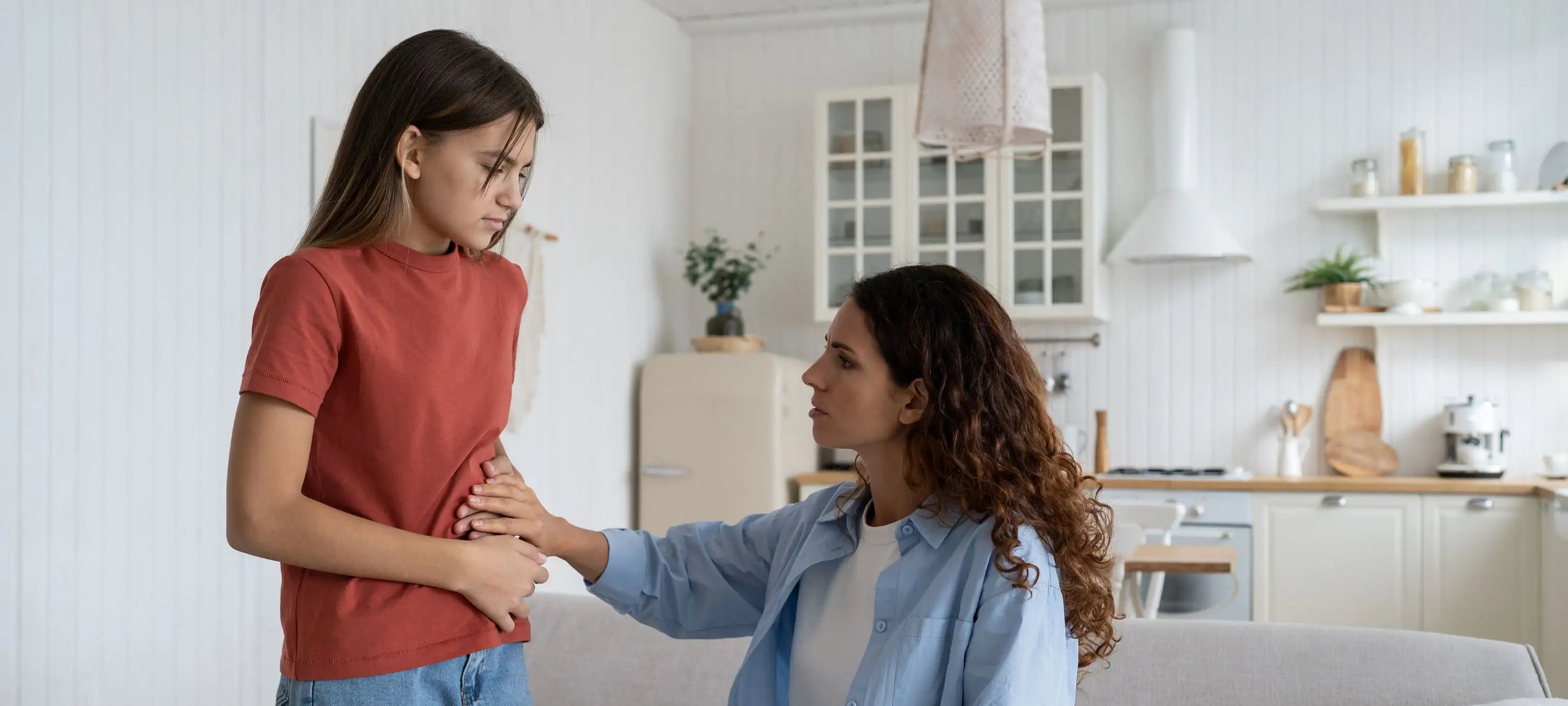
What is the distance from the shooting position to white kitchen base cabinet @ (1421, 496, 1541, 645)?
4230 millimetres

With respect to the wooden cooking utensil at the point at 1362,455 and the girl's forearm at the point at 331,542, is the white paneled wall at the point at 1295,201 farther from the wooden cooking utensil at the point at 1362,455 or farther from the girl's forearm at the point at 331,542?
the girl's forearm at the point at 331,542

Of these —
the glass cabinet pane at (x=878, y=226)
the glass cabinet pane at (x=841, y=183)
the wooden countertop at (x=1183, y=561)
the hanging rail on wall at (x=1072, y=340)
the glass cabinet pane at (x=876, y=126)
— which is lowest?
the wooden countertop at (x=1183, y=561)

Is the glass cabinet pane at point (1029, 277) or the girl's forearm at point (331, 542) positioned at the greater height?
the glass cabinet pane at point (1029, 277)

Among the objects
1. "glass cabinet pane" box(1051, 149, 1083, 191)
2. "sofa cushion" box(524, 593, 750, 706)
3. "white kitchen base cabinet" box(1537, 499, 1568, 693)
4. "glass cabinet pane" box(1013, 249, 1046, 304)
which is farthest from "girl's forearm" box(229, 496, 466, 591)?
"glass cabinet pane" box(1051, 149, 1083, 191)

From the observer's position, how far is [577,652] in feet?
6.45

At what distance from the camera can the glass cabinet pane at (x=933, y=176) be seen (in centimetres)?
506

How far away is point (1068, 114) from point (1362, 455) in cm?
166

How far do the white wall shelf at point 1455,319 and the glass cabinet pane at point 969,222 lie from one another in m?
1.26

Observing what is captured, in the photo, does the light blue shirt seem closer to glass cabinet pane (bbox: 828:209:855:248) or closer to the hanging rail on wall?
glass cabinet pane (bbox: 828:209:855:248)

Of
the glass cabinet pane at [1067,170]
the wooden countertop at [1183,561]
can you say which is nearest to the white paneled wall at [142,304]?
the wooden countertop at [1183,561]

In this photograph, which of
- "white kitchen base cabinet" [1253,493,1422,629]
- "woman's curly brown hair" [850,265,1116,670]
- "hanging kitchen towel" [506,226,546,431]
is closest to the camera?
"woman's curly brown hair" [850,265,1116,670]

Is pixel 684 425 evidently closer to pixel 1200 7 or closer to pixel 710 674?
pixel 1200 7

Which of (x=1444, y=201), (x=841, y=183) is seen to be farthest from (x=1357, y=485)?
(x=841, y=183)

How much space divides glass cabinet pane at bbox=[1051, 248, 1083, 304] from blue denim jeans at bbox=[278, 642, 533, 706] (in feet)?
12.5
